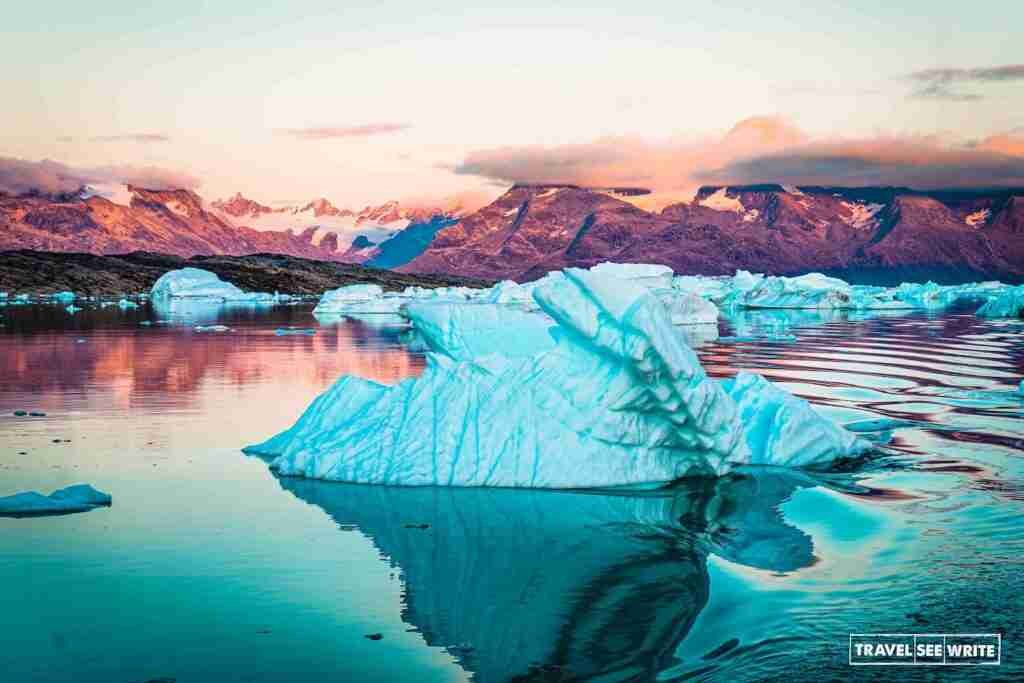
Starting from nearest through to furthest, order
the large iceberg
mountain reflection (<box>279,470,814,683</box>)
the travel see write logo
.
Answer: the travel see write logo < mountain reflection (<box>279,470,814,683</box>) < the large iceberg

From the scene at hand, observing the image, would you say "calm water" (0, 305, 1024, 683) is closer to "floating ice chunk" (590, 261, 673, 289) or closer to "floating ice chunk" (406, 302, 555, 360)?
"floating ice chunk" (406, 302, 555, 360)

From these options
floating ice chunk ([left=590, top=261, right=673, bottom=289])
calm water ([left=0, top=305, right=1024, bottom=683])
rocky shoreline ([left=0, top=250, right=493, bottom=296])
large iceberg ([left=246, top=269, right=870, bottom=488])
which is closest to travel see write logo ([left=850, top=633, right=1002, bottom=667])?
calm water ([left=0, top=305, right=1024, bottom=683])

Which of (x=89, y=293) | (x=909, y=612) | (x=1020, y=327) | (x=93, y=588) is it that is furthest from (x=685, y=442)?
(x=89, y=293)

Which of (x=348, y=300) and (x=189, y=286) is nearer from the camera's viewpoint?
(x=348, y=300)

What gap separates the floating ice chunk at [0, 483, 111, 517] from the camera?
36.1 feet

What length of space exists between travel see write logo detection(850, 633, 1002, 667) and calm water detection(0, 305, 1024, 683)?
0.40 ft

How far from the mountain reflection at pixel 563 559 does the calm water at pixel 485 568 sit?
3 cm

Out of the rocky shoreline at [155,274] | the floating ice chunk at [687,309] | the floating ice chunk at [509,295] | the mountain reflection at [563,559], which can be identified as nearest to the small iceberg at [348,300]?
the floating ice chunk at [509,295]

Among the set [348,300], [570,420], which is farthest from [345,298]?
[570,420]

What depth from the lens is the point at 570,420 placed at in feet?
41.7

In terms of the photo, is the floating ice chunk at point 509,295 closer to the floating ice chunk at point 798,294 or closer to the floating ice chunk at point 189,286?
the floating ice chunk at point 798,294

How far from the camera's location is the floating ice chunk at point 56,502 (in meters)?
11.0

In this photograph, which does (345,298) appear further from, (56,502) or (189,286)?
(56,502)

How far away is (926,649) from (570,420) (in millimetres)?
6147
